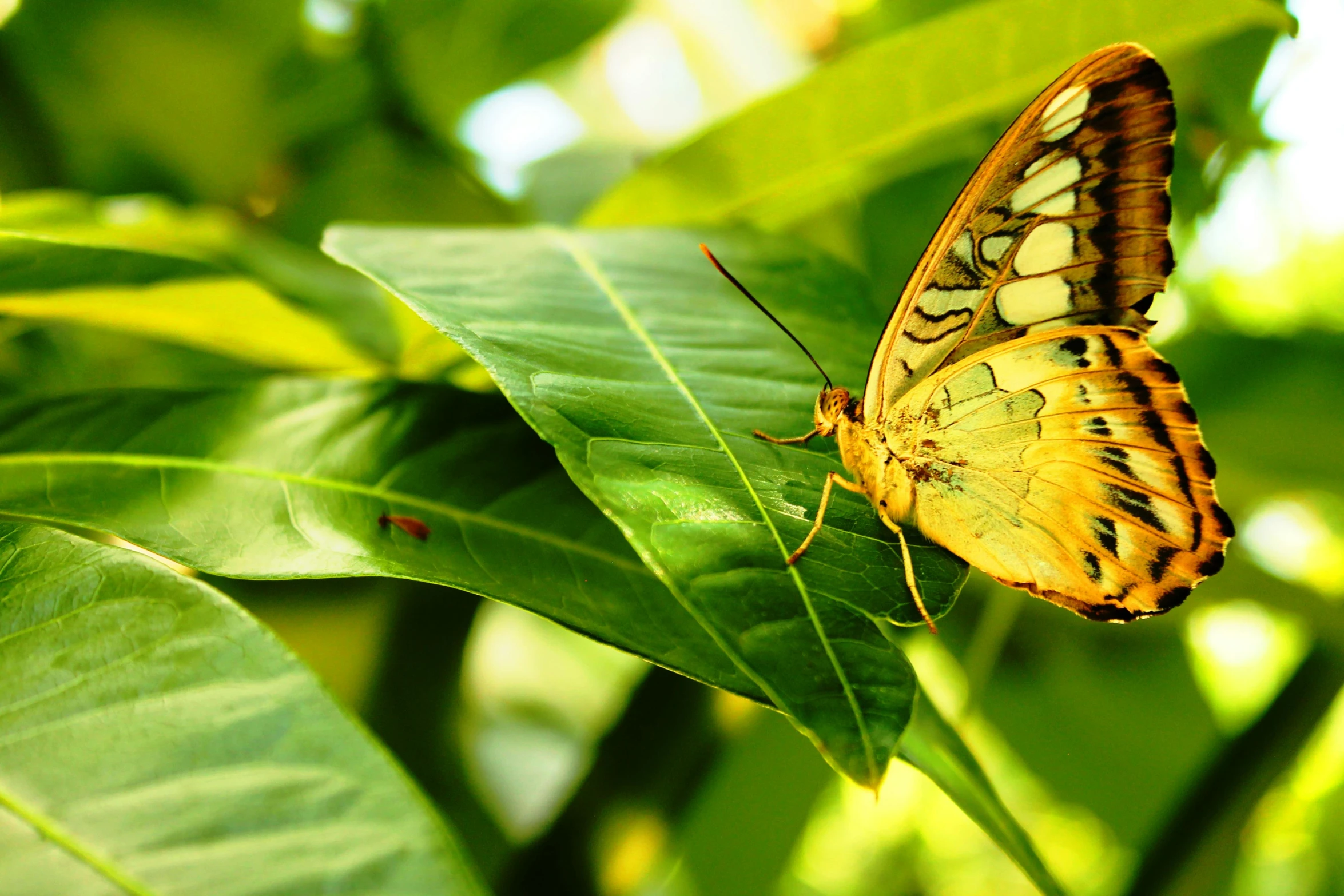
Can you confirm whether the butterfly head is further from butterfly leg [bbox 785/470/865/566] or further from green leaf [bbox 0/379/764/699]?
green leaf [bbox 0/379/764/699]

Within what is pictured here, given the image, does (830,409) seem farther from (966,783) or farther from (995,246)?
(966,783)

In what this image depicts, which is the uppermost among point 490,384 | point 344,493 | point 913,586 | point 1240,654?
point 490,384

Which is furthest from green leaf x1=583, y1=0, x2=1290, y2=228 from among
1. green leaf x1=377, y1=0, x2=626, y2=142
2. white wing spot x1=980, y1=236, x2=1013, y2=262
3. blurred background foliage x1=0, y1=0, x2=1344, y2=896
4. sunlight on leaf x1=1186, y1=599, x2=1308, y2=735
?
sunlight on leaf x1=1186, y1=599, x2=1308, y2=735

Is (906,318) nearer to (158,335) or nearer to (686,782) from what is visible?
(686,782)

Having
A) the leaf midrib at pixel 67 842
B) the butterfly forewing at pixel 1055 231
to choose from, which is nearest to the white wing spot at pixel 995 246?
the butterfly forewing at pixel 1055 231

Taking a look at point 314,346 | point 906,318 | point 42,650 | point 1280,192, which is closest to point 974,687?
point 906,318

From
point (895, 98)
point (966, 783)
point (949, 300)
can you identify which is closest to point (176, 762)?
point (966, 783)
